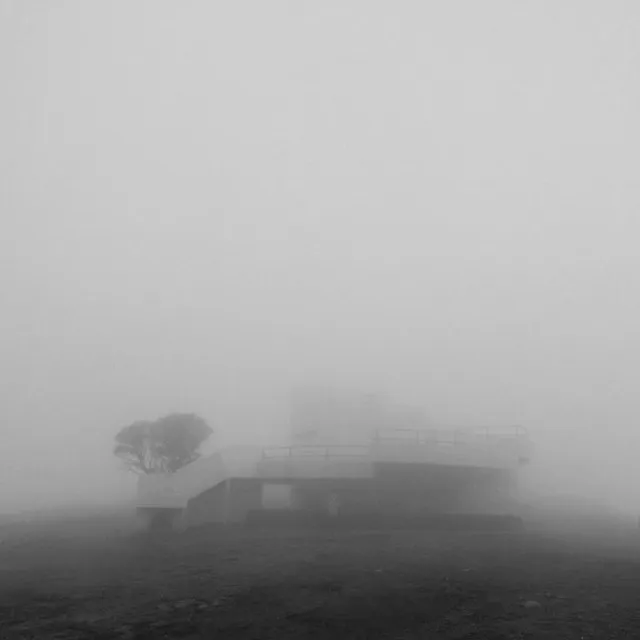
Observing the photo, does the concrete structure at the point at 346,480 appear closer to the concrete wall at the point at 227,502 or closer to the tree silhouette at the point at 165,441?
the concrete wall at the point at 227,502

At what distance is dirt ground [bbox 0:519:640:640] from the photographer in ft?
46.8

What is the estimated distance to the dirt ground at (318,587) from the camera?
14273 mm

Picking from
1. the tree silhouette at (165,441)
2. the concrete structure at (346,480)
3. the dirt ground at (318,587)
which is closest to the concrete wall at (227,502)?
the concrete structure at (346,480)

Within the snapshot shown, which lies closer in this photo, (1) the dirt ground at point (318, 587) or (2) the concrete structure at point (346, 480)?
(1) the dirt ground at point (318, 587)

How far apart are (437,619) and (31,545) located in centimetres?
2244

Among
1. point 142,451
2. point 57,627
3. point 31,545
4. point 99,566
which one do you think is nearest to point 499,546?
point 99,566

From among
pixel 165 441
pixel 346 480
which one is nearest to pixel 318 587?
pixel 346 480

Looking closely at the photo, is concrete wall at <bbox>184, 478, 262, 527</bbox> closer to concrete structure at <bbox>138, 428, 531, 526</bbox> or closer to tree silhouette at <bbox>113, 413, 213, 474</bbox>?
concrete structure at <bbox>138, 428, 531, 526</bbox>

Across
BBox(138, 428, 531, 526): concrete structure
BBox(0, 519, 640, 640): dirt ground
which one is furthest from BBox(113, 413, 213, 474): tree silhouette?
BBox(0, 519, 640, 640): dirt ground

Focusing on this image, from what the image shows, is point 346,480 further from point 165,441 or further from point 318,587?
point 165,441

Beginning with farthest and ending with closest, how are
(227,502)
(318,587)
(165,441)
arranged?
(165,441), (227,502), (318,587)

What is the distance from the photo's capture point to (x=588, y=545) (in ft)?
96.9

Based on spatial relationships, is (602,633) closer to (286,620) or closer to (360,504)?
(286,620)

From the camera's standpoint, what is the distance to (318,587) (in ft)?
61.2
